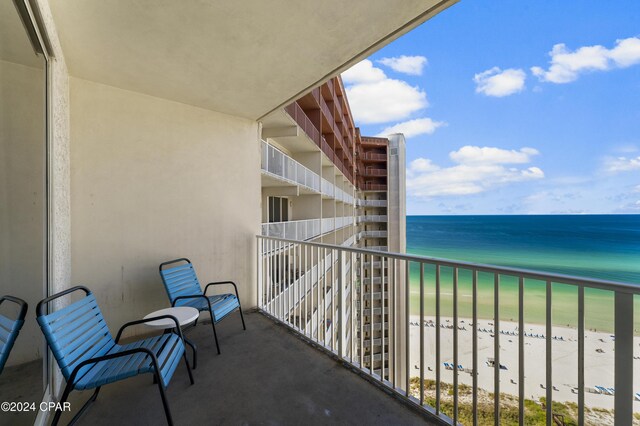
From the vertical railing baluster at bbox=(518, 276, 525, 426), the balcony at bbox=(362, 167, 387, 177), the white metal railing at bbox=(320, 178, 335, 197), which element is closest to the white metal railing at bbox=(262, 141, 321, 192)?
the white metal railing at bbox=(320, 178, 335, 197)

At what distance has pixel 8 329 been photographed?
4.78 feet

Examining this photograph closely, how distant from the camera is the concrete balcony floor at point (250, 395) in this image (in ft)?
6.17

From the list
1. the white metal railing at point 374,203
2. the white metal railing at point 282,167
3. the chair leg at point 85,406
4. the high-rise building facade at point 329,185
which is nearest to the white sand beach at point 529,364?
the high-rise building facade at point 329,185

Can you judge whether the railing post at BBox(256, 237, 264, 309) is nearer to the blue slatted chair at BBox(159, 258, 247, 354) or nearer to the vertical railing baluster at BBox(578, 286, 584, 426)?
the blue slatted chair at BBox(159, 258, 247, 354)

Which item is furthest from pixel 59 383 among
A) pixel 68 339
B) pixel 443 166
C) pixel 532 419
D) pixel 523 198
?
pixel 523 198

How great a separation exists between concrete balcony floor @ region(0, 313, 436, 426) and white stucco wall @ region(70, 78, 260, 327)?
4.26 feet

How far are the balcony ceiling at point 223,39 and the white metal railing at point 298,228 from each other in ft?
9.91

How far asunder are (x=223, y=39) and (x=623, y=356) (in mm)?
3300

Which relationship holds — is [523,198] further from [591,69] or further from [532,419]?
[532,419]

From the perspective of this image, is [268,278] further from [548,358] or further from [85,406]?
[548,358]

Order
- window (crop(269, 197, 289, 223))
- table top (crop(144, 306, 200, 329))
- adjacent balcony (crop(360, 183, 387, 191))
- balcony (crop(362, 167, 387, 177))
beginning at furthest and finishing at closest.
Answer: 1. adjacent balcony (crop(360, 183, 387, 191))
2. balcony (crop(362, 167, 387, 177))
3. window (crop(269, 197, 289, 223))
4. table top (crop(144, 306, 200, 329))

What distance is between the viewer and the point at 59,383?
2172 millimetres

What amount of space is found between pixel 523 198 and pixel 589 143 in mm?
13149

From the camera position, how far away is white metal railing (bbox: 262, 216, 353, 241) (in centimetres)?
596
